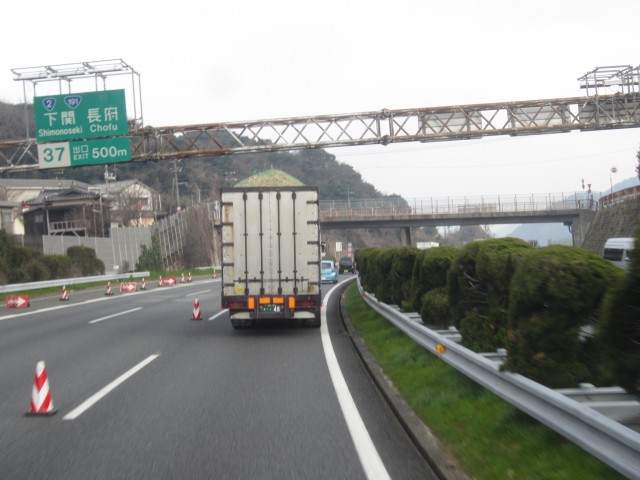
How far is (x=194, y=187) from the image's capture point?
8750cm

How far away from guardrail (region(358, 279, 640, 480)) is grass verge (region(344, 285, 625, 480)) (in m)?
0.18

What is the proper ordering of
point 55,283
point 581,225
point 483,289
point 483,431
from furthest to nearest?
point 581,225
point 55,283
point 483,289
point 483,431

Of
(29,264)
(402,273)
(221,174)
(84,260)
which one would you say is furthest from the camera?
(221,174)

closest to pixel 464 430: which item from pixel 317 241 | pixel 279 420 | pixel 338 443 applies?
pixel 338 443

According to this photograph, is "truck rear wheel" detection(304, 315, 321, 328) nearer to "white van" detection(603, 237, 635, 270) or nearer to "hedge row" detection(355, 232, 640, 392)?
"hedge row" detection(355, 232, 640, 392)

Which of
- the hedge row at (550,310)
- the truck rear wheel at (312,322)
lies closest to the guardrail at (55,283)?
the truck rear wheel at (312,322)

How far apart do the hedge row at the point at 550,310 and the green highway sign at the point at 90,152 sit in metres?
17.3

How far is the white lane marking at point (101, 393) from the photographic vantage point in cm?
674

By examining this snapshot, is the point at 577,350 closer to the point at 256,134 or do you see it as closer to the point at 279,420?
the point at 279,420

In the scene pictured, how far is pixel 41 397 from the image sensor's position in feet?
22.2

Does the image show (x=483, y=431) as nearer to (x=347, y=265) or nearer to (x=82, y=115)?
(x=82, y=115)

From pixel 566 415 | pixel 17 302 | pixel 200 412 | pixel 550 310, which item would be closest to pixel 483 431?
pixel 566 415

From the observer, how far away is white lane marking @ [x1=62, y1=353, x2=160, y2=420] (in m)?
6.74

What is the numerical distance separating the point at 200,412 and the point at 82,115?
19703 millimetres
